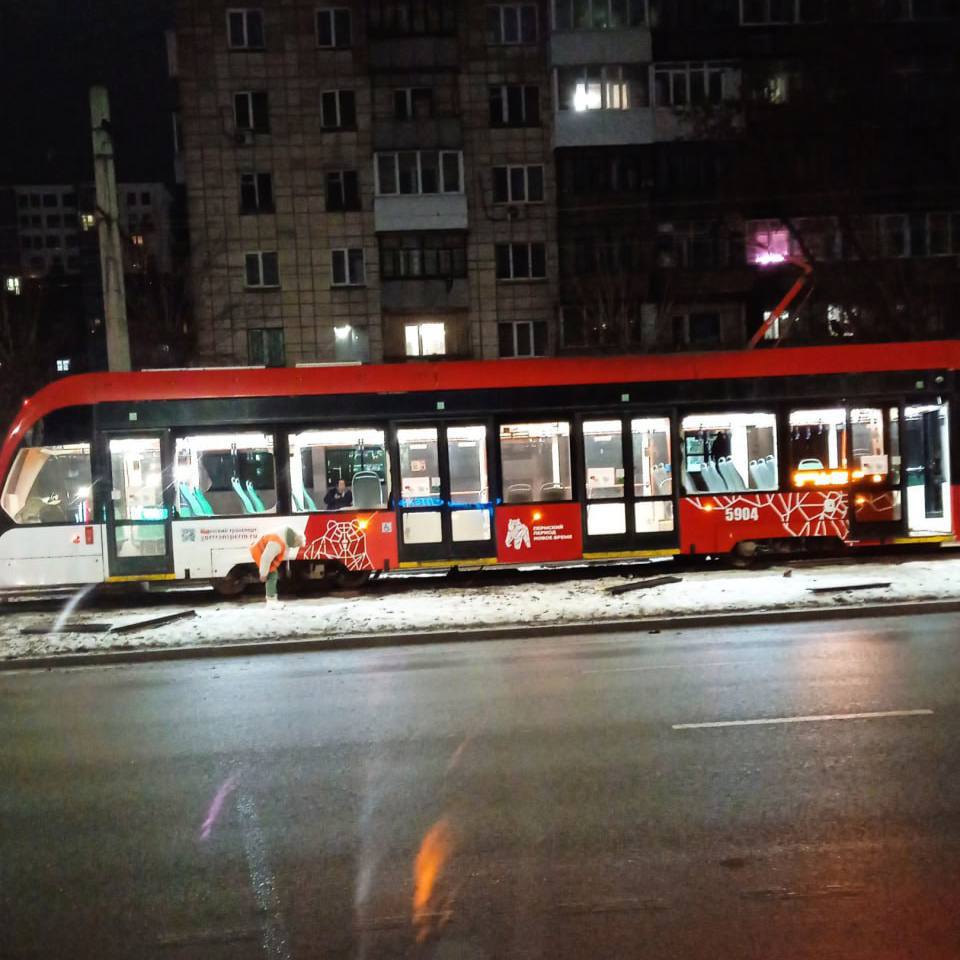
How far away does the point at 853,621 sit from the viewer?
11414 mm

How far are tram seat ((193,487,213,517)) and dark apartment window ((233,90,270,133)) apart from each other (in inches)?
933

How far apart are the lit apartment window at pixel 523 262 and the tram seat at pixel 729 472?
21040mm

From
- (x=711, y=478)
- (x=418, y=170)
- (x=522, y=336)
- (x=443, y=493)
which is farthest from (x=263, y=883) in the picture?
(x=418, y=170)

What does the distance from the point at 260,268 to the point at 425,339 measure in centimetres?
635

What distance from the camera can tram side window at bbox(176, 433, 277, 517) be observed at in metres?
14.5

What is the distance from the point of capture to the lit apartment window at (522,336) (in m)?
35.1

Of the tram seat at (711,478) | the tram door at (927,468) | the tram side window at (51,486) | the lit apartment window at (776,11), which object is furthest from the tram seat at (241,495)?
the lit apartment window at (776,11)

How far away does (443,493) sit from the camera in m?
14.9

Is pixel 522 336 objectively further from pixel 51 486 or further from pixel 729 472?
pixel 51 486

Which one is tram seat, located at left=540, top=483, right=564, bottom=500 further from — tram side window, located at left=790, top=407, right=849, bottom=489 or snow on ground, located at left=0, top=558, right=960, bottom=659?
tram side window, located at left=790, top=407, right=849, bottom=489

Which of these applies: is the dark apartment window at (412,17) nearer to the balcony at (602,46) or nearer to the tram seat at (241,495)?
the balcony at (602,46)

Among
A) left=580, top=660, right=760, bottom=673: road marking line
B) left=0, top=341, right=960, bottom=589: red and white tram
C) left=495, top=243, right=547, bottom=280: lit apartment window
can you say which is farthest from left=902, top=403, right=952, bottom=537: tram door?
left=495, top=243, right=547, bottom=280: lit apartment window

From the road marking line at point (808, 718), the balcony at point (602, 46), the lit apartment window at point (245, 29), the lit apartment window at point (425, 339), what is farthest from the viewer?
the lit apartment window at point (425, 339)

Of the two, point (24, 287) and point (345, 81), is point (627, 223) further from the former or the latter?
point (24, 287)
